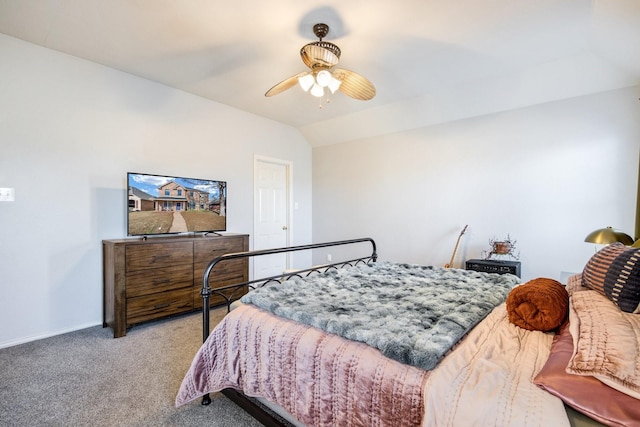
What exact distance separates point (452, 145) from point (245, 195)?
9.73 ft

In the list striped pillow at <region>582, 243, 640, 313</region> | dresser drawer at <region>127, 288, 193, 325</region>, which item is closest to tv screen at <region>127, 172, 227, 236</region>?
dresser drawer at <region>127, 288, 193, 325</region>

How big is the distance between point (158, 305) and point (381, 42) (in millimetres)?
3282

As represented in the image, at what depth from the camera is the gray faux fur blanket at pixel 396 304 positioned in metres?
1.14

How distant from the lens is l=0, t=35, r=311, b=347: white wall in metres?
2.62

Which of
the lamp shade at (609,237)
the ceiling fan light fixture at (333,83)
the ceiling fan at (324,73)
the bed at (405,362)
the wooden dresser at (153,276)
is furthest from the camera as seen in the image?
the wooden dresser at (153,276)

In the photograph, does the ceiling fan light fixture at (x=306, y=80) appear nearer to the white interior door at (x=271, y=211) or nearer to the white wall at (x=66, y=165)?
the white wall at (x=66, y=165)

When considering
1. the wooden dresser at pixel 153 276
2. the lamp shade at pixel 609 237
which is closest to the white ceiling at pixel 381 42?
the lamp shade at pixel 609 237

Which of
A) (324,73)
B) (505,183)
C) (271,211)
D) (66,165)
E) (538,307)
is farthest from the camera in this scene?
(271,211)

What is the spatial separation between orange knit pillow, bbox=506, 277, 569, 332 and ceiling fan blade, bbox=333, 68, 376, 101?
196cm

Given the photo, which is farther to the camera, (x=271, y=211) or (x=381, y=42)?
(x=271, y=211)

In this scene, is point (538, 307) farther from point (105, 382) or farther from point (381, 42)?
point (105, 382)

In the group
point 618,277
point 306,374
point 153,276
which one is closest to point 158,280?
point 153,276

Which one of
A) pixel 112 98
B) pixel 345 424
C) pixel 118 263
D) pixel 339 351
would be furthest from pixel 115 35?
pixel 345 424

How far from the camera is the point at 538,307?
4.32 feet
